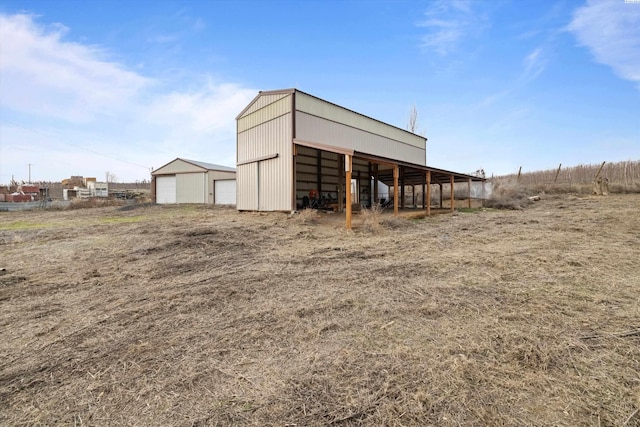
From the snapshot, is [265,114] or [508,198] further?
[508,198]

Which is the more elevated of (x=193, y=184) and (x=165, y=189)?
(x=193, y=184)

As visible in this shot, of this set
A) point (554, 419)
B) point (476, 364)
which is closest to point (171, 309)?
point (476, 364)

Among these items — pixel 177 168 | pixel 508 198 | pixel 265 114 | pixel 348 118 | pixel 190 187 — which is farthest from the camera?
pixel 177 168

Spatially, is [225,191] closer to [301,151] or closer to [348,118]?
[301,151]

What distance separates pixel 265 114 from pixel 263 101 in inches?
29.7

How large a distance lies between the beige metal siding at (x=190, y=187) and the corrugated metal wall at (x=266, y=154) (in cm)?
992

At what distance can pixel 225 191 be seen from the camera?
23.1 m

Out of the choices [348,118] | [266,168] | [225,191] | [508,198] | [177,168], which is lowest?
[508,198]

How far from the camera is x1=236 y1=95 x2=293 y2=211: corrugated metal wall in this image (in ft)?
41.3

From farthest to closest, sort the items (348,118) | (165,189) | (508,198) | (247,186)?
(165,189), (508,198), (348,118), (247,186)

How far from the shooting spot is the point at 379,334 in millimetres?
2771

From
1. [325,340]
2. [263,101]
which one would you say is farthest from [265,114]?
[325,340]

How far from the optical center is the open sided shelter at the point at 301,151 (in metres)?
12.4

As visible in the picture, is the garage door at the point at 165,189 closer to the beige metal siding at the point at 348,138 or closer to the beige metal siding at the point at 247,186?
the beige metal siding at the point at 247,186
